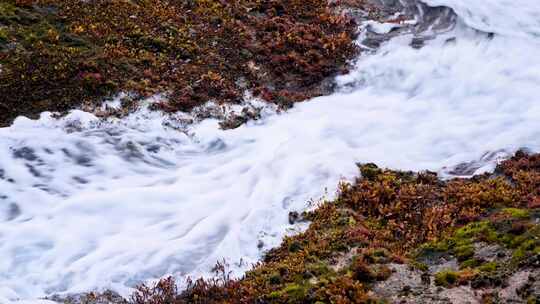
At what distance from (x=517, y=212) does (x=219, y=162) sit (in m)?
8.32

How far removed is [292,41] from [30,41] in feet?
31.5

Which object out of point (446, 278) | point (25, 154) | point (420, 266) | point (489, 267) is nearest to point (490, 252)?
point (489, 267)

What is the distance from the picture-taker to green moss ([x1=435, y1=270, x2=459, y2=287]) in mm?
10484

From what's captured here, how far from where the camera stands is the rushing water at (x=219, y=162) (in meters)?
13.0

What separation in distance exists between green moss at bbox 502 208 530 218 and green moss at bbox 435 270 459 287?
8.09 feet

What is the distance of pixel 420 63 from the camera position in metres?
21.8

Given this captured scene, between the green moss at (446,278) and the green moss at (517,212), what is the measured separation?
2465 mm

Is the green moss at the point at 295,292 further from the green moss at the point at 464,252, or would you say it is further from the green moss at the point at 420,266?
the green moss at the point at 464,252

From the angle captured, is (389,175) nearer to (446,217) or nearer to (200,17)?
(446,217)

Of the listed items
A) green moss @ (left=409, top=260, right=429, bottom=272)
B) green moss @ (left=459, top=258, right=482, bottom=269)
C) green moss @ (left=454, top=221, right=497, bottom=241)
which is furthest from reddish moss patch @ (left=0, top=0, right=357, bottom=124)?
green moss @ (left=459, top=258, right=482, bottom=269)

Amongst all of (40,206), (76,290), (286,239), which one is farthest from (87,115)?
(286,239)

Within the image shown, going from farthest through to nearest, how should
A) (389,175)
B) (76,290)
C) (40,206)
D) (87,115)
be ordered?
(87,115), (389,175), (40,206), (76,290)

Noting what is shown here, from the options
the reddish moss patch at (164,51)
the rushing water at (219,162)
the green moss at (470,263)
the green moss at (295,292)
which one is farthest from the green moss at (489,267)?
the reddish moss patch at (164,51)

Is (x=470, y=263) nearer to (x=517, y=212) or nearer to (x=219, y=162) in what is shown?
(x=517, y=212)
